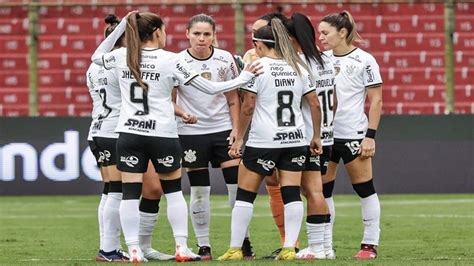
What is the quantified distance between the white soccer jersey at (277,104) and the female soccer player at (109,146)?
1189 millimetres

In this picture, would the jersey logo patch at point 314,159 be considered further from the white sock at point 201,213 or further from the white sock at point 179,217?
the white sock at point 179,217

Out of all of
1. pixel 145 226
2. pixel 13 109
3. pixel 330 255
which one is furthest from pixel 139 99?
pixel 13 109

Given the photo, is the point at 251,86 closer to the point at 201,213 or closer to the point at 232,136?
the point at 232,136

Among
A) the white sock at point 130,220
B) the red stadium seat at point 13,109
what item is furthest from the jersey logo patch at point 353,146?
the red stadium seat at point 13,109

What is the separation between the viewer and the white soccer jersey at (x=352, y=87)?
11938mm

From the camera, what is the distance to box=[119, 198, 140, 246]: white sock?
10992 mm

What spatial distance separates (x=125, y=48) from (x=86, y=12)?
43.4 ft

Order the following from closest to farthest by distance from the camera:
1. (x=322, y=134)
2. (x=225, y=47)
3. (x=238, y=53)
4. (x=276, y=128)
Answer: (x=276, y=128) < (x=322, y=134) < (x=238, y=53) < (x=225, y=47)

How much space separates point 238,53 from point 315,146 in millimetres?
10653

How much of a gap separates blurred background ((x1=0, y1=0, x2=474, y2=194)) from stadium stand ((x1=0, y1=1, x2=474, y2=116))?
17 millimetres

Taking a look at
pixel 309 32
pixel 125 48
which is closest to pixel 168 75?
pixel 125 48

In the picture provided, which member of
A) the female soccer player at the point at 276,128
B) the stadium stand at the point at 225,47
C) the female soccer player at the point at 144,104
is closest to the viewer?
the female soccer player at the point at 144,104

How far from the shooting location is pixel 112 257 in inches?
455

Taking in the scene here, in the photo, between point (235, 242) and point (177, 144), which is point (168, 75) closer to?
point (177, 144)
